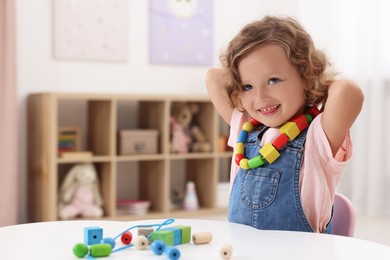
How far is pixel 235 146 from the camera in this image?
1445mm

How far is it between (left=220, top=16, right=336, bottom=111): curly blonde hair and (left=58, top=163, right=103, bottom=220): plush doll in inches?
86.3

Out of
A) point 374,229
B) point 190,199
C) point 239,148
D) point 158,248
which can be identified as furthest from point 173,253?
point 190,199

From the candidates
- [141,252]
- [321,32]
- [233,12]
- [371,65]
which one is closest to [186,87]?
[233,12]

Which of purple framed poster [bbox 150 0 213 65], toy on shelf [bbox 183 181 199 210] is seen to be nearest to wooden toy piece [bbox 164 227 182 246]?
toy on shelf [bbox 183 181 199 210]

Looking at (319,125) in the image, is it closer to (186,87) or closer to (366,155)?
(366,155)

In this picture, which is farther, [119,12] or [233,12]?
[233,12]

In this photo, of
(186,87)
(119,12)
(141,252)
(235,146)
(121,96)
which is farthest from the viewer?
(186,87)

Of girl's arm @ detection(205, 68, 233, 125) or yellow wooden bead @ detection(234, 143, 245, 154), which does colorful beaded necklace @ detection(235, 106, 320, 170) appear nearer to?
yellow wooden bead @ detection(234, 143, 245, 154)

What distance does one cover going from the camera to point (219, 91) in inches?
60.6

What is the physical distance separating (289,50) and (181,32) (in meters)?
2.80

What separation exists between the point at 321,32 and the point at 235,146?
2.68m

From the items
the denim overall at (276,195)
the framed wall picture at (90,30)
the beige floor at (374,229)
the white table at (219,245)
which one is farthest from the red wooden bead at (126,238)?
the framed wall picture at (90,30)

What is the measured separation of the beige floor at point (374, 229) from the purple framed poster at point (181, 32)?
114cm

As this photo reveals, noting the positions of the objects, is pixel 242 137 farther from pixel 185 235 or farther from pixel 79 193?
pixel 79 193
